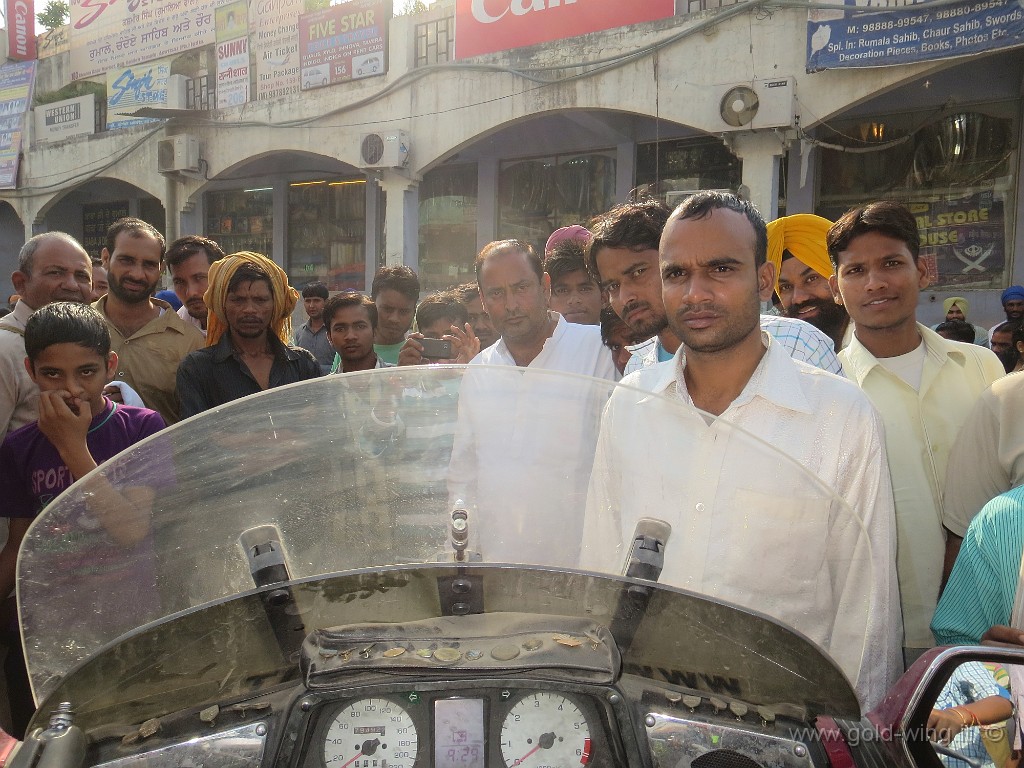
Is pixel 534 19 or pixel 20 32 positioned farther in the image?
pixel 20 32

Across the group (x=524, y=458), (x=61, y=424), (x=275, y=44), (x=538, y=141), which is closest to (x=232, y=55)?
(x=275, y=44)

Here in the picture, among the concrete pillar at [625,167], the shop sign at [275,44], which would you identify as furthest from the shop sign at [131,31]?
the concrete pillar at [625,167]

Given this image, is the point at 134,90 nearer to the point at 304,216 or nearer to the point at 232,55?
the point at 232,55

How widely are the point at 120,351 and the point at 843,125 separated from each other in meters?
8.78

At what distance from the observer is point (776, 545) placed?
1214 millimetres

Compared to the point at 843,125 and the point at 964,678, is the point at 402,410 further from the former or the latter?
the point at 843,125

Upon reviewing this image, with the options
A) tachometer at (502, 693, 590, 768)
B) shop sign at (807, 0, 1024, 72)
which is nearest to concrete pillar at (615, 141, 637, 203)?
shop sign at (807, 0, 1024, 72)

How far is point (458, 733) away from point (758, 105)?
8266 mm

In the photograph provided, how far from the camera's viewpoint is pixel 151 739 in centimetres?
113

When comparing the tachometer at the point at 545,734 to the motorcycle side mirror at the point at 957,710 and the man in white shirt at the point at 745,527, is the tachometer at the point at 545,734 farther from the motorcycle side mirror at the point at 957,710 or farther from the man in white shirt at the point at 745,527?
the motorcycle side mirror at the point at 957,710

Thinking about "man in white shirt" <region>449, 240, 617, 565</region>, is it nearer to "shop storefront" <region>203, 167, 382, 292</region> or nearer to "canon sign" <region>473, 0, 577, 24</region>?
"canon sign" <region>473, 0, 577, 24</region>

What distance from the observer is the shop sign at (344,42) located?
11.1 meters

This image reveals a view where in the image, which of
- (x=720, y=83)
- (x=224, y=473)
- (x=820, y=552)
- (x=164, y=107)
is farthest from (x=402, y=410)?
(x=164, y=107)

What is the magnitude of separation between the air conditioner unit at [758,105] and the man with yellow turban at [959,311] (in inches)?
106
